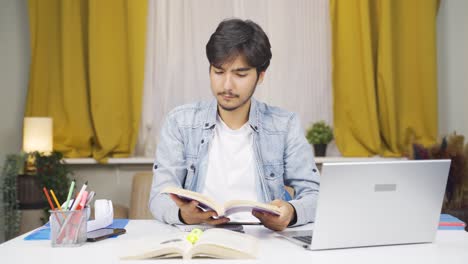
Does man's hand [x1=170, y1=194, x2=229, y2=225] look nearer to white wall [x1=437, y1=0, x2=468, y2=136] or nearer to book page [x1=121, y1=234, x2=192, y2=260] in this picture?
book page [x1=121, y1=234, x2=192, y2=260]

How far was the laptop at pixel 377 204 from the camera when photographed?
51.5 inches

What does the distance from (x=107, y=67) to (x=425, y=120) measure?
1.97m

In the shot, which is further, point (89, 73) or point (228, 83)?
point (89, 73)

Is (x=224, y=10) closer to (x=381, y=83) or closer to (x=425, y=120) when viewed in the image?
(x=381, y=83)

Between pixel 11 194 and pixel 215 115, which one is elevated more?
pixel 215 115

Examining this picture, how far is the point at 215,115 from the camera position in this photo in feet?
6.88

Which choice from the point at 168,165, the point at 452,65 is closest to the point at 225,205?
the point at 168,165

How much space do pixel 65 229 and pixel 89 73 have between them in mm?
2202

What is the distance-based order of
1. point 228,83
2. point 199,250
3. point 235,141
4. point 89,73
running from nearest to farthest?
point 199,250, point 228,83, point 235,141, point 89,73

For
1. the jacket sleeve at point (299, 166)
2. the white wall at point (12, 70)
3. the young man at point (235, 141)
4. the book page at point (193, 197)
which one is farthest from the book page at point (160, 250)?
the white wall at point (12, 70)

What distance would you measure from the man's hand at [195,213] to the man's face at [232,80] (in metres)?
0.52

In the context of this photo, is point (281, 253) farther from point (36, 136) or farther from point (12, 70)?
point (12, 70)

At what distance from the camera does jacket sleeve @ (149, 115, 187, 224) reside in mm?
1888

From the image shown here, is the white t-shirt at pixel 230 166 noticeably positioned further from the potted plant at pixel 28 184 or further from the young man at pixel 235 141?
the potted plant at pixel 28 184
